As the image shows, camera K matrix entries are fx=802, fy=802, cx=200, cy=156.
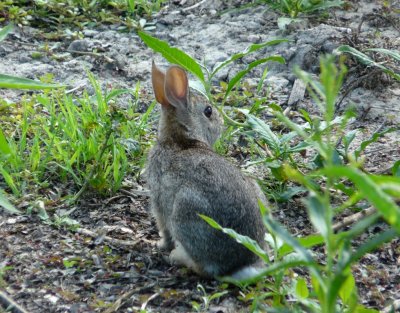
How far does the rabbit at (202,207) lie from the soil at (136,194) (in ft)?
0.45

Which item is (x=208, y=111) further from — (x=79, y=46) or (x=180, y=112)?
(x=79, y=46)

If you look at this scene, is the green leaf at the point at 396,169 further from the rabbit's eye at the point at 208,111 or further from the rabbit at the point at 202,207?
the rabbit's eye at the point at 208,111

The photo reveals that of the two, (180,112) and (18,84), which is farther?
(180,112)

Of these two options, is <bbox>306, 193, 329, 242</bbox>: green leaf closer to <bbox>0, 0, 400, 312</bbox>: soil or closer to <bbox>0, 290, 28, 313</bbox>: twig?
<bbox>0, 0, 400, 312</bbox>: soil

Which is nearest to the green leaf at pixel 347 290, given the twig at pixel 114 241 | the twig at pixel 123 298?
the twig at pixel 123 298

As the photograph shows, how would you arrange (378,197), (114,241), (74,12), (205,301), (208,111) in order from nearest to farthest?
(378,197)
(205,301)
(114,241)
(208,111)
(74,12)

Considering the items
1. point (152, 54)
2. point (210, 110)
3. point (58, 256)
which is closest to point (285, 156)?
point (210, 110)

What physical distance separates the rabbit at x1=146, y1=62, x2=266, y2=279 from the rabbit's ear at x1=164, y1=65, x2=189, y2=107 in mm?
468

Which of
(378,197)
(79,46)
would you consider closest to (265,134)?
(79,46)

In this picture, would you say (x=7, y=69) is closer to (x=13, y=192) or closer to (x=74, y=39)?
(x=74, y=39)

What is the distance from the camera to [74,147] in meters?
5.47

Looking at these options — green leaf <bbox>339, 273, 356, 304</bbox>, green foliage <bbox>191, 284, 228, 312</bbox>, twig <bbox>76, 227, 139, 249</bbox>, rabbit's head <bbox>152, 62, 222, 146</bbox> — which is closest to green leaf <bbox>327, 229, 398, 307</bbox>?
green leaf <bbox>339, 273, 356, 304</bbox>

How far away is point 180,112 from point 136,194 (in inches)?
25.3

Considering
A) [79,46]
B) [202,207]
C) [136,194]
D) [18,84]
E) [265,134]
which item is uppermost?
[18,84]
